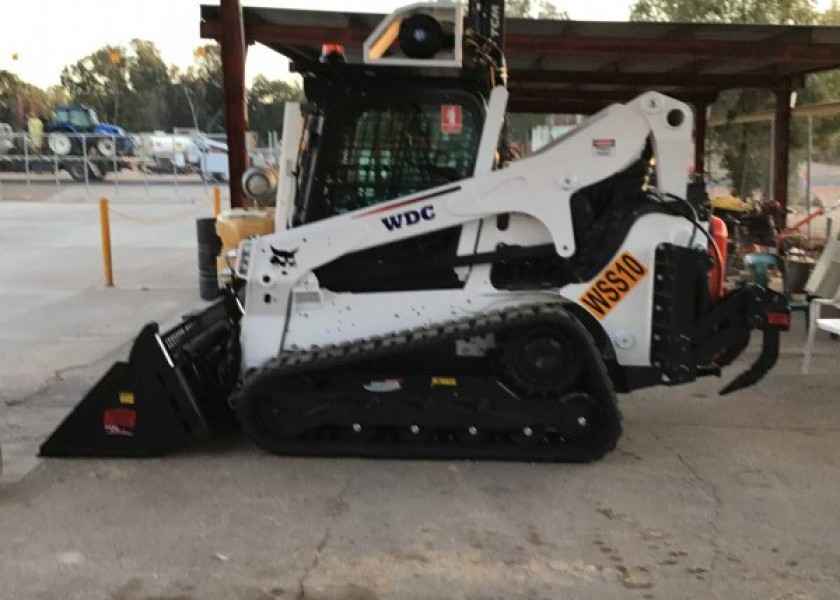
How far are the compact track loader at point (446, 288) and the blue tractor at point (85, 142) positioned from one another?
82.6 ft

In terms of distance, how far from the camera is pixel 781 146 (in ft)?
41.7

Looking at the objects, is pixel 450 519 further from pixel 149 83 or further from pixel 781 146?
pixel 149 83

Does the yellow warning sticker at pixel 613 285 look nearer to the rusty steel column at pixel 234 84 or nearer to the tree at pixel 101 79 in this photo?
the rusty steel column at pixel 234 84

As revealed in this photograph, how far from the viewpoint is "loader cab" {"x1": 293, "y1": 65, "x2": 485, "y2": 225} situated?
513cm

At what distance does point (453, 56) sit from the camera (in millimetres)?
4973

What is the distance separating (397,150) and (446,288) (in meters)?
0.85

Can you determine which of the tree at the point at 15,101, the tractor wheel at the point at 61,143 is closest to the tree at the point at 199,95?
the tree at the point at 15,101

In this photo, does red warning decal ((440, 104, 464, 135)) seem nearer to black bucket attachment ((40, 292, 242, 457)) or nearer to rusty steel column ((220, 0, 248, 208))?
black bucket attachment ((40, 292, 242, 457))

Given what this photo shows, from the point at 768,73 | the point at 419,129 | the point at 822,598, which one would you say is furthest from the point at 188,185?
the point at 822,598

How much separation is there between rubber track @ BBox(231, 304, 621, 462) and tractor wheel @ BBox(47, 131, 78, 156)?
28.5 meters

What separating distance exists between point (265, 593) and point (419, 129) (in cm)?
273

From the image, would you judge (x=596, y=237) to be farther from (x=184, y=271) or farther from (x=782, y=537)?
(x=184, y=271)

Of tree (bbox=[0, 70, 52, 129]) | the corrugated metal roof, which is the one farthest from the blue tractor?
the corrugated metal roof

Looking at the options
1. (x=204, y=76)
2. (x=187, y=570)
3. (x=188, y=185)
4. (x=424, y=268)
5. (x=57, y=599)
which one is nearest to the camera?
(x=57, y=599)
